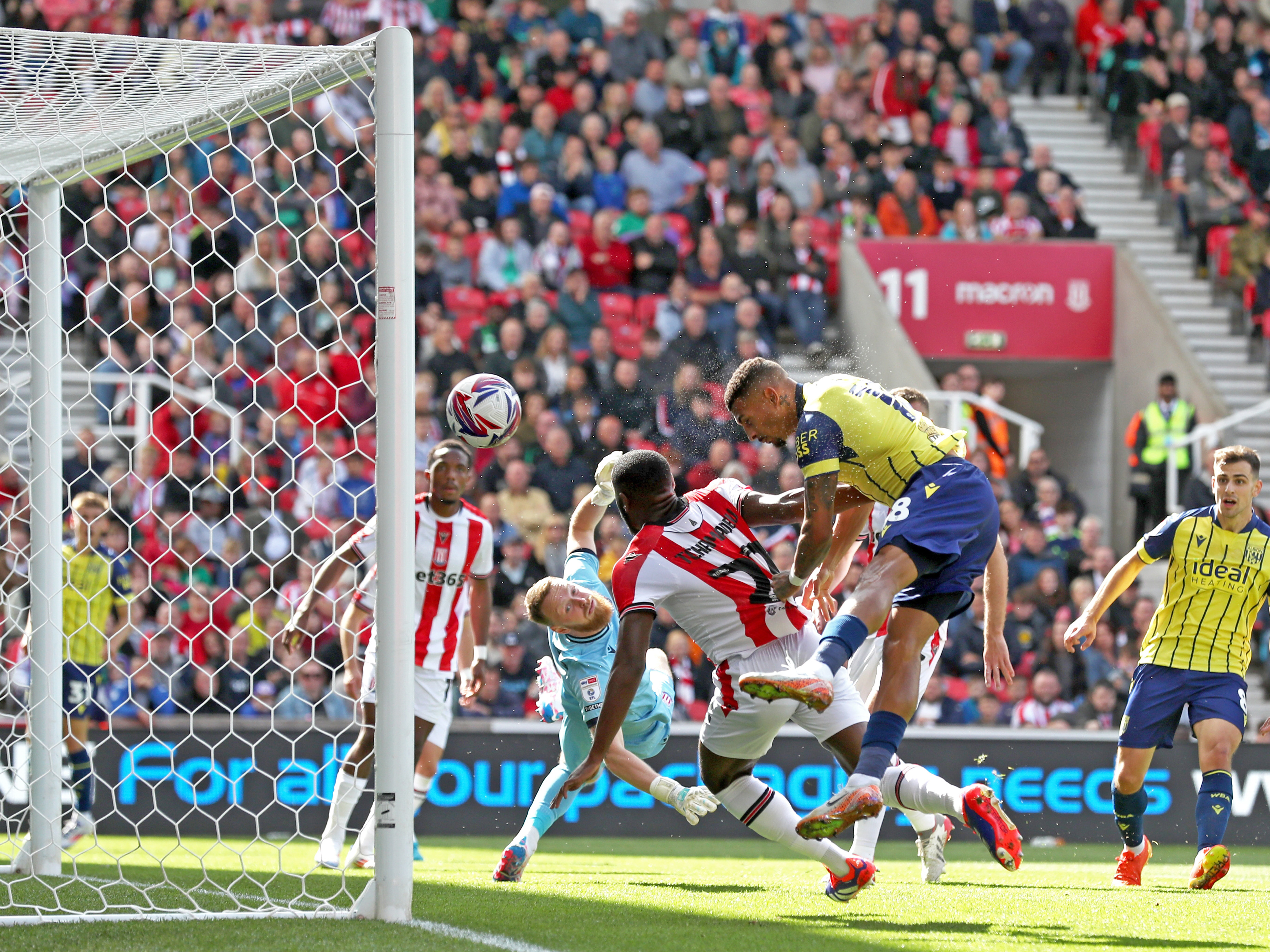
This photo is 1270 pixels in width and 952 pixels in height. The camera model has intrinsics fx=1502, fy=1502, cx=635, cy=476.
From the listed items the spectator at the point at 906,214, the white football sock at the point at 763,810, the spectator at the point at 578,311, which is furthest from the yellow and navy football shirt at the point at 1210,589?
the spectator at the point at 906,214

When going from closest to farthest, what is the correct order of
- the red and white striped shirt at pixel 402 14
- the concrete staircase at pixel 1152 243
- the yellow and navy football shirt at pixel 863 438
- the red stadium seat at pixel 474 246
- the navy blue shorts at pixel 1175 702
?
the yellow and navy football shirt at pixel 863 438
the navy blue shorts at pixel 1175 702
the red stadium seat at pixel 474 246
the concrete staircase at pixel 1152 243
the red and white striped shirt at pixel 402 14

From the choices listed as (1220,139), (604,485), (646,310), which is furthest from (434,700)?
(1220,139)

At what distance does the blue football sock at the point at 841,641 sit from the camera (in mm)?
5148

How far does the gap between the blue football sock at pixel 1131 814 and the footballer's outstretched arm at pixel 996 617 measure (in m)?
1.45

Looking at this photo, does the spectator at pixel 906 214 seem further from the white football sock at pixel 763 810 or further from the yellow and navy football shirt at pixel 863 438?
the white football sock at pixel 763 810

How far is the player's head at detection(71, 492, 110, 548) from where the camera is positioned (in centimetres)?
934

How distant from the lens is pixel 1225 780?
7023mm

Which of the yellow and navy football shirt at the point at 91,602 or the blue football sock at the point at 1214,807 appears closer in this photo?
the blue football sock at the point at 1214,807

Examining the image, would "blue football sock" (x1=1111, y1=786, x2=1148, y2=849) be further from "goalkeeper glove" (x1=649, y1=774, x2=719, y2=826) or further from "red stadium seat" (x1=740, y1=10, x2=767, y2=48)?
"red stadium seat" (x1=740, y1=10, x2=767, y2=48)

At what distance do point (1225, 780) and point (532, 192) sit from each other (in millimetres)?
10186

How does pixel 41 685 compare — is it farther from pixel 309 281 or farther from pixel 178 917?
pixel 309 281

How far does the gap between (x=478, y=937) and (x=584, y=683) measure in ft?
7.39

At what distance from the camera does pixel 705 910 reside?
565 centimetres

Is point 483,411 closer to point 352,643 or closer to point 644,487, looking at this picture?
point 644,487
